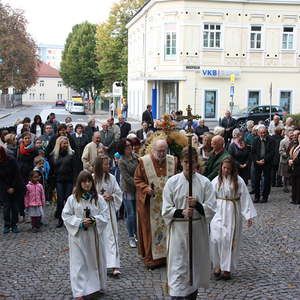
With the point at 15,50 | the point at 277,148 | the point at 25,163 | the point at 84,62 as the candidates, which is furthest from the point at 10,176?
the point at 84,62

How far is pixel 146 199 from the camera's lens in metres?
8.16

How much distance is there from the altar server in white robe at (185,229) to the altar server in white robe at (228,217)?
1288 millimetres

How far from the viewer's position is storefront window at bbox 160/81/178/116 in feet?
A: 132

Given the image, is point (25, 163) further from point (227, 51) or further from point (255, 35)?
point (255, 35)

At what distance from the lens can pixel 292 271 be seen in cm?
796

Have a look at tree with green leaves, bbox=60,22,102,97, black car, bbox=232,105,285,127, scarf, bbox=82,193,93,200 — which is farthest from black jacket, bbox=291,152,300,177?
tree with green leaves, bbox=60,22,102,97

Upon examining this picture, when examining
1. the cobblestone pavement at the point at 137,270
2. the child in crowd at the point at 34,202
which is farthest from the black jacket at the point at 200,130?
the child in crowd at the point at 34,202

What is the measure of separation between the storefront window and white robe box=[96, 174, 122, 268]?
3199 cm

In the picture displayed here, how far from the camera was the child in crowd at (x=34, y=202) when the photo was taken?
10680 millimetres

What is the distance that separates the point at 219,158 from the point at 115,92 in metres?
28.4

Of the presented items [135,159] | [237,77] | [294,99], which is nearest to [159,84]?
[237,77]

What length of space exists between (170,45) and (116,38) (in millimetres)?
22054

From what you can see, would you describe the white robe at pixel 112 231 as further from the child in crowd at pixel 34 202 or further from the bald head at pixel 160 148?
the child in crowd at pixel 34 202

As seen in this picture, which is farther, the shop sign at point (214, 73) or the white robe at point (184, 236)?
the shop sign at point (214, 73)
